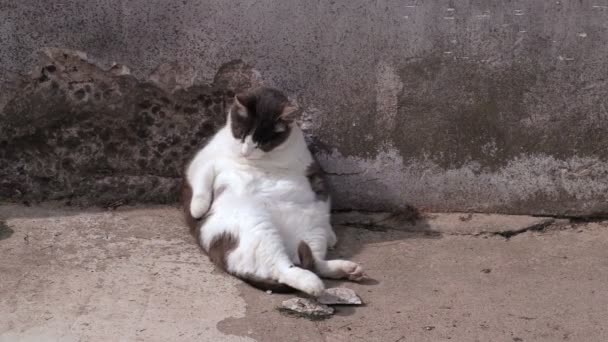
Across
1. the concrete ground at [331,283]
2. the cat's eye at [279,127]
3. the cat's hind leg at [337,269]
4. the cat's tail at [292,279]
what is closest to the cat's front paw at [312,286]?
the cat's tail at [292,279]

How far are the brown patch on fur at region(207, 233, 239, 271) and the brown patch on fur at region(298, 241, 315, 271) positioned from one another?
0.31 m

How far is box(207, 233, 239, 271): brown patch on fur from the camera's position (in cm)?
351

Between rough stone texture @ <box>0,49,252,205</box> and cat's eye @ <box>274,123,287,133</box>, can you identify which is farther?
rough stone texture @ <box>0,49,252,205</box>

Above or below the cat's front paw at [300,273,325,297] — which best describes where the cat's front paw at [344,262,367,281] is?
below

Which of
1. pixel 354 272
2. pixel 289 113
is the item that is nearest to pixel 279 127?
pixel 289 113

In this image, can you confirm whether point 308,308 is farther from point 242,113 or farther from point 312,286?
point 242,113

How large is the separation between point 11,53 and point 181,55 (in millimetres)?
891

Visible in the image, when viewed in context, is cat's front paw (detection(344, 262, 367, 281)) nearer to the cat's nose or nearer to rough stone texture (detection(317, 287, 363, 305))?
rough stone texture (detection(317, 287, 363, 305))

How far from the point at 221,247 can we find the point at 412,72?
4.64 feet

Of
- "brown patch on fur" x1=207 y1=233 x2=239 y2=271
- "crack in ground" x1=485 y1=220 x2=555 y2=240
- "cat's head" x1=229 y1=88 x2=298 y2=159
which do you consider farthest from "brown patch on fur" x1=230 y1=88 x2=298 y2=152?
"crack in ground" x1=485 y1=220 x2=555 y2=240

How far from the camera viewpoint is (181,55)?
13.2ft

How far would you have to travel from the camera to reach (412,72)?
4055 mm

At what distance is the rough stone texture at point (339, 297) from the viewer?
3.32 m

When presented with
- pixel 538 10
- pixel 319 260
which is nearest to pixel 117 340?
pixel 319 260
